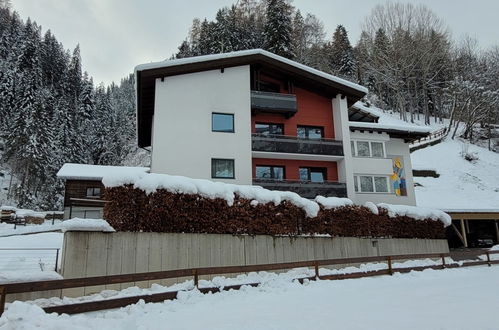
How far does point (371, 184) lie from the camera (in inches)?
985

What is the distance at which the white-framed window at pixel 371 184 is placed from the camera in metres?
24.8

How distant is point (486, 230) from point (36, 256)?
113 feet

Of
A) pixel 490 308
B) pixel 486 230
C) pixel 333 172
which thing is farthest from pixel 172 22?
pixel 486 230

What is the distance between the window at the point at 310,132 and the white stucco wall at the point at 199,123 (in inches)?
180

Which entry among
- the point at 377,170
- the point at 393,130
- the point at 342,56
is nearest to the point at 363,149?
the point at 377,170

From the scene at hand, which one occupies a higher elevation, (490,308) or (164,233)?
(164,233)

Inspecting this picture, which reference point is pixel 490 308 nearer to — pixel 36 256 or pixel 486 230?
pixel 36 256

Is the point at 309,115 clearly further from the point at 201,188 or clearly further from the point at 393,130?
the point at 201,188

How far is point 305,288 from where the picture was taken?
11.3m

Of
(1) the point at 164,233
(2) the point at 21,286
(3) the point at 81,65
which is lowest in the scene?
(2) the point at 21,286

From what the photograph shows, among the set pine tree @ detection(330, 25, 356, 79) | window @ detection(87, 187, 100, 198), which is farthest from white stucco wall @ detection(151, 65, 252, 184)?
pine tree @ detection(330, 25, 356, 79)

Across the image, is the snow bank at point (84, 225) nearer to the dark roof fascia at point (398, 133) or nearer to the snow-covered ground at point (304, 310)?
the snow-covered ground at point (304, 310)

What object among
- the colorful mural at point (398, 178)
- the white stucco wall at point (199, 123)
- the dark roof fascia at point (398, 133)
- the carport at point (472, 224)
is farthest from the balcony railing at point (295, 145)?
the carport at point (472, 224)

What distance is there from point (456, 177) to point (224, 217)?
3907 centimetres
